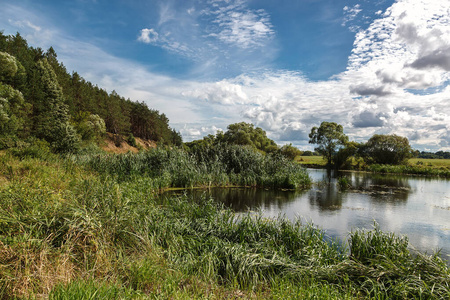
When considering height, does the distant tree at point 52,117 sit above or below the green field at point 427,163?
above

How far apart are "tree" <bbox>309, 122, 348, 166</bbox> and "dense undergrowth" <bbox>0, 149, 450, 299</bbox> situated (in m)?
45.3

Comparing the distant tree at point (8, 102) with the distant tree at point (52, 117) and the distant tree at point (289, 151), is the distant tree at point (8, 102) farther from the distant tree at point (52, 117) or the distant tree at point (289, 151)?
the distant tree at point (289, 151)

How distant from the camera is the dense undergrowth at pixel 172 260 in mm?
3504

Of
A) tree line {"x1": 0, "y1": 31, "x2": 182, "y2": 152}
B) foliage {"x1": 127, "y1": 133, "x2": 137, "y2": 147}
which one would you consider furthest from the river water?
foliage {"x1": 127, "y1": 133, "x2": 137, "y2": 147}

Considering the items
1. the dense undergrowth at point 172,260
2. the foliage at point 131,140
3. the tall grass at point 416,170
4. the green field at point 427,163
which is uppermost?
the foliage at point 131,140

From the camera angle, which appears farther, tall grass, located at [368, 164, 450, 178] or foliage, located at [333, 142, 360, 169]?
foliage, located at [333, 142, 360, 169]

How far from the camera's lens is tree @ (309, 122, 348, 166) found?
48406 millimetres

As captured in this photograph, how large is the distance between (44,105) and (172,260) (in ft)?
127

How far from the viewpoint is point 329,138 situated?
161ft

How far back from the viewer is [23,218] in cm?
455

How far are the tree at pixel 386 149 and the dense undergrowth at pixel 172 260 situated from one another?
44327mm

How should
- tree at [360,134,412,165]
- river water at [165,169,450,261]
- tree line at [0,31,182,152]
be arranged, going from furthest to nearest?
1. tree at [360,134,412,165]
2. tree line at [0,31,182,152]
3. river water at [165,169,450,261]

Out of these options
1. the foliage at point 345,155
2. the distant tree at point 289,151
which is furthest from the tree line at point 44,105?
the foliage at point 345,155

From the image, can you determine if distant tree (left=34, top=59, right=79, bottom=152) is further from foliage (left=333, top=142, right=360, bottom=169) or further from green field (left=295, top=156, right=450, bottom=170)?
foliage (left=333, top=142, right=360, bottom=169)
